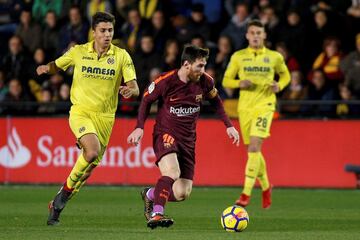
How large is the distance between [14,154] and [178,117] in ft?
27.3

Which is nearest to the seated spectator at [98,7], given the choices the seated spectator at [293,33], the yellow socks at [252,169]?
the seated spectator at [293,33]

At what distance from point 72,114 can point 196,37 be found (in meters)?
7.66

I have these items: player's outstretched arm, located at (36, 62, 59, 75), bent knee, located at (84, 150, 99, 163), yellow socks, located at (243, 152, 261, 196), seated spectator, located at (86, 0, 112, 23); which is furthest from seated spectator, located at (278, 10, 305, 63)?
bent knee, located at (84, 150, 99, 163)

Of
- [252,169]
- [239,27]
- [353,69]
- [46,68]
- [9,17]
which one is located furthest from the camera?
[9,17]

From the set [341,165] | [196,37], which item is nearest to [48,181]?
[196,37]

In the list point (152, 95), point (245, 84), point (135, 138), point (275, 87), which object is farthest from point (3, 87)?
point (135, 138)

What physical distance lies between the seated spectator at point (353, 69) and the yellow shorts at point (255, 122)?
12.5 ft

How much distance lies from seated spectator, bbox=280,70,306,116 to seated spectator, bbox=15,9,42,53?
524 centimetres

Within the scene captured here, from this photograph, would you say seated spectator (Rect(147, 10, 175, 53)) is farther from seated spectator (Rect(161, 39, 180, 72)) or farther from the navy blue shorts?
the navy blue shorts

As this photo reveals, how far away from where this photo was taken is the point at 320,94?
19500mm

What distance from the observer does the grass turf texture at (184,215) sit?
1124cm

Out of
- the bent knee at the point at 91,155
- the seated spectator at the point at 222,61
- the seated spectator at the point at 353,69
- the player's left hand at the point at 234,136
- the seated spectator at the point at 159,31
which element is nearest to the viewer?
the player's left hand at the point at 234,136

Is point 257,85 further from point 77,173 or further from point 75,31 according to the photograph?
point 75,31

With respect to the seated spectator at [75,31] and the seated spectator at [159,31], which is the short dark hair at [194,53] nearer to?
the seated spectator at [159,31]
